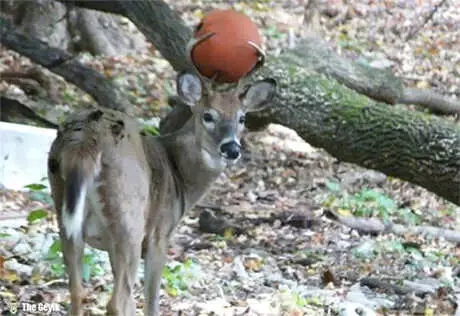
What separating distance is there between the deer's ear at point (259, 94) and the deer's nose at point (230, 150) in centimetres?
35

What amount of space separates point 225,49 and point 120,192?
56.4 inches

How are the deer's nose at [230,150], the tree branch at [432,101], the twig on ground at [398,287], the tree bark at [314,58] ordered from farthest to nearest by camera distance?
1. the tree branch at [432,101]
2. the tree bark at [314,58]
3. the twig on ground at [398,287]
4. the deer's nose at [230,150]

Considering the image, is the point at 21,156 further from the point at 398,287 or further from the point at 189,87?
the point at 398,287

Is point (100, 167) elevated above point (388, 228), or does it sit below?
above

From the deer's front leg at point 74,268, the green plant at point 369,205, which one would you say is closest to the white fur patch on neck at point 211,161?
the deer's front leg at point 74,268

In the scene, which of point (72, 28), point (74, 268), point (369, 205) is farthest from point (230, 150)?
point (72, 28)

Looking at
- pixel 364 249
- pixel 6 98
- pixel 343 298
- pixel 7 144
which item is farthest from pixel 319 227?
pixel 6 98

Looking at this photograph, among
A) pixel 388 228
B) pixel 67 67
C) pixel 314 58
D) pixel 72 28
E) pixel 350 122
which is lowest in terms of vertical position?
pixel 72 28

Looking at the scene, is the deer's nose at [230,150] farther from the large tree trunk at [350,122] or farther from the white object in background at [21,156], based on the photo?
the white object in background at [21,156]

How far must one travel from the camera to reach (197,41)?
19.9 ft

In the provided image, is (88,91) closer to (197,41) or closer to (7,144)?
(7,144)

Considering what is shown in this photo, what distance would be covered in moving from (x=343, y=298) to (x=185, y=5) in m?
9.29

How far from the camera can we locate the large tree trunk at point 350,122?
7871 millimetres

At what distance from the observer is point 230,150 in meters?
5.68
